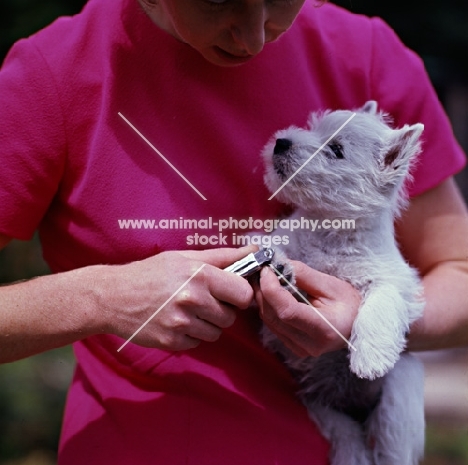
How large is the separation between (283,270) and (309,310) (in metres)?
0.06

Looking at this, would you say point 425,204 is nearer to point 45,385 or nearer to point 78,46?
point 78,46

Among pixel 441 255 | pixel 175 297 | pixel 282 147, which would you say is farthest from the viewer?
pixel 441 255

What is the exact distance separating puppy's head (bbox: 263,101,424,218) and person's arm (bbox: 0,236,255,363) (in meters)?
0.16

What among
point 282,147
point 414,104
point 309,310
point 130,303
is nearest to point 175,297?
point 130,303

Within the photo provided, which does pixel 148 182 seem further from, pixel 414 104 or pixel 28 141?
pixel 414 104

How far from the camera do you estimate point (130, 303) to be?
0.95 metres

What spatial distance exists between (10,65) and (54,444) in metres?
1.71

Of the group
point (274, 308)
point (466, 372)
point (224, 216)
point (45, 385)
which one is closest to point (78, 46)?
point (224, 216)

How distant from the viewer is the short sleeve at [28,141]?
979mm

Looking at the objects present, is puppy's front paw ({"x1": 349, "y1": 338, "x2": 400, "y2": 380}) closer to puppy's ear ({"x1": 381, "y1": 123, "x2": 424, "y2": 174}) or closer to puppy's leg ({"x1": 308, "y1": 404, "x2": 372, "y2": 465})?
puppy's leg ({"x1": 308, "y1": 404, "x2": 372, "y2": 465})

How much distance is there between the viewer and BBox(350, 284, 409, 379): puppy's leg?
3.13 ft

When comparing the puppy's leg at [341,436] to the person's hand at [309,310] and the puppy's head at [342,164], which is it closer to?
the person's hand at [309,310]

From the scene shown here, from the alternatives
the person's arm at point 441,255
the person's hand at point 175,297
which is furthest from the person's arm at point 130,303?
the person's arm at point 441,255

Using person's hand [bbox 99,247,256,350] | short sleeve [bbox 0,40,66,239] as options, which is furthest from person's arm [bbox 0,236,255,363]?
short sleeve [bbox 0,40,66,239]
